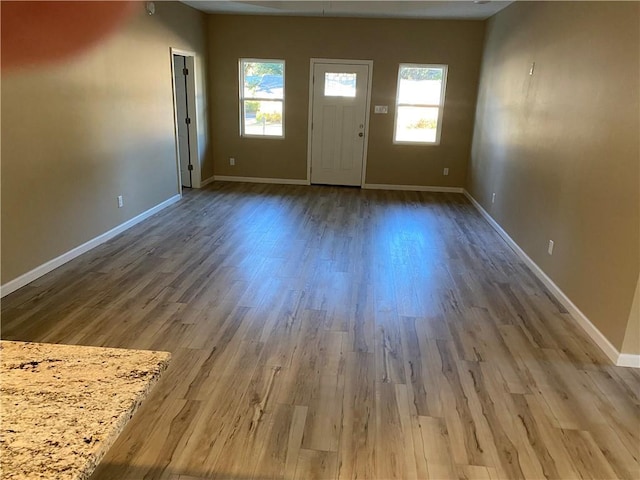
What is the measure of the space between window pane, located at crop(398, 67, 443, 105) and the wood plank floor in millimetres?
3213

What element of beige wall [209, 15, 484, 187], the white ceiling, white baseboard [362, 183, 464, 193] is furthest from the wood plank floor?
the white ceiling

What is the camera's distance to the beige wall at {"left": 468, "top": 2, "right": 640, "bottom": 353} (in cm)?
278

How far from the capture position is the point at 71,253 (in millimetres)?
4180

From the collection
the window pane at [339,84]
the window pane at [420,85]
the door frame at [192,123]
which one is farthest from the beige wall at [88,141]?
the window pane at [420,85]

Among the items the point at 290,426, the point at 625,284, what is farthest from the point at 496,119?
the point at 290,426

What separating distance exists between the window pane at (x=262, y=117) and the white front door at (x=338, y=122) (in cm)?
60

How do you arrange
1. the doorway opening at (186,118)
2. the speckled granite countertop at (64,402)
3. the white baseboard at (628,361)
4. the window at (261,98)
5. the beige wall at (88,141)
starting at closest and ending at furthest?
the speckled granite countertop at (64,402) → the white baseboard at (628,361) → the beige wall at (88,141) → the doorway opening at (186,118) → the window at (261,98)

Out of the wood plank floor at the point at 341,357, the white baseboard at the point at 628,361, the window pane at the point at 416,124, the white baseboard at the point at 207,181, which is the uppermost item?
the window pane at the point at 416,124

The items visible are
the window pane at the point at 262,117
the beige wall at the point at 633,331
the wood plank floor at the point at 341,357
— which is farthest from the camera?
the window pane at the point at 262,117

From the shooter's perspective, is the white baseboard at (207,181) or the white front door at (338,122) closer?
the white front door at (338,122)

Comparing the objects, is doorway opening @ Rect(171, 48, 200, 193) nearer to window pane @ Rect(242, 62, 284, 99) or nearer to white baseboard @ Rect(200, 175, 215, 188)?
white baseboard @ Rect(200, 175, 215, 188)

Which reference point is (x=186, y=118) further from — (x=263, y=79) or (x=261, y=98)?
(x=263, y=79)

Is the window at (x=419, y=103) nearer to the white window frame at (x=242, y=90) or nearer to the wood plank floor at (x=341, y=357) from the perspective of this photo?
the white window frame at (x=242, y=90)

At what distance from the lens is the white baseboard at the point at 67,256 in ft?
11.4
